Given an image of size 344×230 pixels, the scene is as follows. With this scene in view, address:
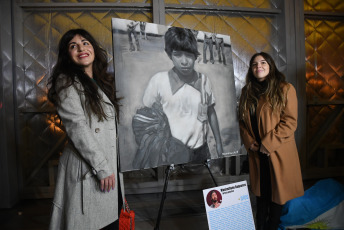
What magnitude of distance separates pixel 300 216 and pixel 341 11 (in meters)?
2.55

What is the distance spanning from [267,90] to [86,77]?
1.10m

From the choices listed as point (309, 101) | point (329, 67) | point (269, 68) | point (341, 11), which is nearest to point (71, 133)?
Answer: point (269, 68)

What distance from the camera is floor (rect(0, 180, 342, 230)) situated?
73.4 inches

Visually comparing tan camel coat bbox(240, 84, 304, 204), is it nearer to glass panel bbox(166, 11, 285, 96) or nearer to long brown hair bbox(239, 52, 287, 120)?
long brown hair bbox(239, 52, 287, 120)

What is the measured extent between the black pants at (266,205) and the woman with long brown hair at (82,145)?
3.24 ft

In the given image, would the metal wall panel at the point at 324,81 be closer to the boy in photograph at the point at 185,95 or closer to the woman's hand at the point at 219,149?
the woman's hand at the point at 219,149

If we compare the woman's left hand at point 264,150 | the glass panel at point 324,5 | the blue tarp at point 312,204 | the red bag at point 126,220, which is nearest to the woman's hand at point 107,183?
the red bag at point 126,220

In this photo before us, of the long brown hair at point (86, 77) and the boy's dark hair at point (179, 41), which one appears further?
the boy's dark hair at point (179, 41)

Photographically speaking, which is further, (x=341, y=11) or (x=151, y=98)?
(x=341, y=11)

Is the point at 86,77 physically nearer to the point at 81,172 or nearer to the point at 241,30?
the point at 81,172

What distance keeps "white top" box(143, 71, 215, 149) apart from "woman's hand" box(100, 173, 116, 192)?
1.52 ft

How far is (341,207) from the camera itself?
69.2 inches

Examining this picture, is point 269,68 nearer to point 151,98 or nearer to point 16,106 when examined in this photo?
point 151,98

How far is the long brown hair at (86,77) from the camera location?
1.04 metres
